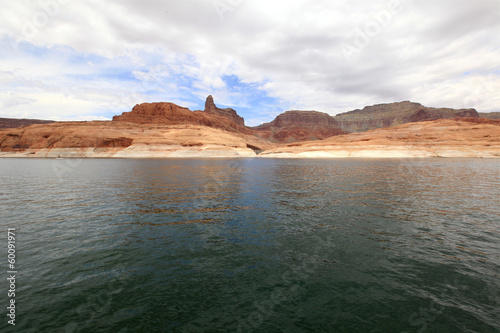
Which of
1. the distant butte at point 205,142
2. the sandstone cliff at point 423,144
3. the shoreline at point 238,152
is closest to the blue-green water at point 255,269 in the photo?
the shoreline at point 238,152

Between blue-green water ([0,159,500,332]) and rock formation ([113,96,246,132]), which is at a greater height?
rock formation ([113,96,246,132])

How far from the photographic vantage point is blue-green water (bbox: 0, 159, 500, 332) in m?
5.38

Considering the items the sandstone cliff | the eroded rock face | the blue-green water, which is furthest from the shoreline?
the blue-green water

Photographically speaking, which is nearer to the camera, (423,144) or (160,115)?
(423,144)

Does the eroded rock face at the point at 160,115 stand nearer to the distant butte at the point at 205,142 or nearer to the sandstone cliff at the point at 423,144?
the distant butte at the point at 205,142

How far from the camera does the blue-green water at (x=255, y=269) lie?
5.38 meters

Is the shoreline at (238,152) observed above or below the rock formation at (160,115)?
below

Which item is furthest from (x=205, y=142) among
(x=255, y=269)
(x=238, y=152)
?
(x=255, y=269)

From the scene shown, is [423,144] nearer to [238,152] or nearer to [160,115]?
[238,152]

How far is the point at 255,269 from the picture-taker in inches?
299

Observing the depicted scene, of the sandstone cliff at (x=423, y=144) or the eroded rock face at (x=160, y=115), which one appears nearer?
the sandstone cliff at (x=423, y=144)

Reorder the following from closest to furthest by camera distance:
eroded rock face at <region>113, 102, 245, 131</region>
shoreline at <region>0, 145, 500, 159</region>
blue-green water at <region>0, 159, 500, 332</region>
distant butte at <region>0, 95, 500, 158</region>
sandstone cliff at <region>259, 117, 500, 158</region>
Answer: blue-green water at <region>0, 159, 500, 332</region> < sandstone cliff at <region>259, 117, 500, 158</region> < shoreline at <region>0, 145, 500, 159</region> < distant butte at <region>0, 95, 500, 158</region> < eroded rock face at <region>113, 102, 245, 131</region>

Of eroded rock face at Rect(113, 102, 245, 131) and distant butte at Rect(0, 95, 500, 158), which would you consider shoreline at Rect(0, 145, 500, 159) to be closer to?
distant butte at Rect(0, 95, 500, 158)

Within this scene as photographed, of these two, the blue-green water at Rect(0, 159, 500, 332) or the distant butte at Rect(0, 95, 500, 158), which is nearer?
the blue-green water at Rect(0, 159, 500, 332)
